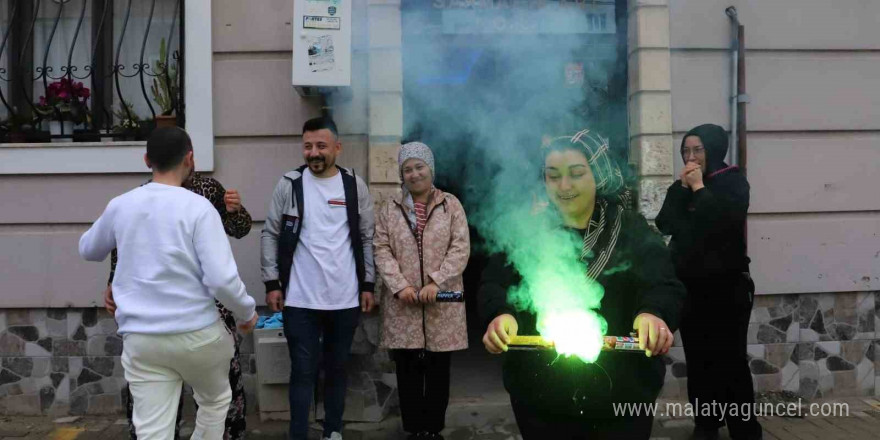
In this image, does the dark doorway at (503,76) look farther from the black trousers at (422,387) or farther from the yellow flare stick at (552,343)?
the yellow flare stick at (552,343)

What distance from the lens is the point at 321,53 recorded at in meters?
4.42

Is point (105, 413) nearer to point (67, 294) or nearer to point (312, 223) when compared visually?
point (67, 294)

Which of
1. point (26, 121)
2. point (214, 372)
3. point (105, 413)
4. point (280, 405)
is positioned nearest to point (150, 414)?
point (214, 372)

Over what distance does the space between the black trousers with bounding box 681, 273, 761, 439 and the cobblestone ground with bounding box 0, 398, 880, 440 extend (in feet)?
1.51

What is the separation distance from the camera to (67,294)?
471 centimetres

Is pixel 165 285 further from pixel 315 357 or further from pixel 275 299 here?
pixel 315 357

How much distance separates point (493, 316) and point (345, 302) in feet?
5.68

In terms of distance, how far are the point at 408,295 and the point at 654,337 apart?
197cm

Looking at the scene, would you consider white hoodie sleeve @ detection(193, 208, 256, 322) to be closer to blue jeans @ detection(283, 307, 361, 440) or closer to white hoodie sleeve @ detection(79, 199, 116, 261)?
white hoodie sleeve @ detection(79, 199, 116, 261)


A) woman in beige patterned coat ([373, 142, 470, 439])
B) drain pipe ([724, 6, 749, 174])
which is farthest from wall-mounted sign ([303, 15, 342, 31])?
drain pipe ([724, 6, 749, 174])

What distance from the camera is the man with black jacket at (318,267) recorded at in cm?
394

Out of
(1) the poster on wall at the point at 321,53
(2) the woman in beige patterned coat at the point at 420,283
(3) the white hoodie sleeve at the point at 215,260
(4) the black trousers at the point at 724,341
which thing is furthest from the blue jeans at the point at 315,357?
(4) the black trousers at the point at 724,341

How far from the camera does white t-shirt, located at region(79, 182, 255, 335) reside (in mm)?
2768

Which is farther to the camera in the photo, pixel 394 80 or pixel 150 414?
pixel 394 80
